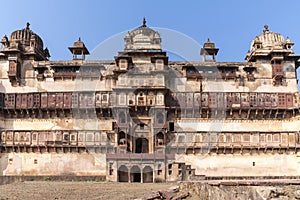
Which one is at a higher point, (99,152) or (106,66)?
(106,66)

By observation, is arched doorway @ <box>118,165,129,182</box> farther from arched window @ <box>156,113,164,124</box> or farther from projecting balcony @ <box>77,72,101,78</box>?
projecting balcony @ <box>77,72,101,78</box>

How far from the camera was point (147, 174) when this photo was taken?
39.6m

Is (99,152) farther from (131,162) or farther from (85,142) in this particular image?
(131,162)

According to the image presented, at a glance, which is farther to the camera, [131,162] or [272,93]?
[272,93]

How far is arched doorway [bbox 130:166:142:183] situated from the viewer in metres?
38.9

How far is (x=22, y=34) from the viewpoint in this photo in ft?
168

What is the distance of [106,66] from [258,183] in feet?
130

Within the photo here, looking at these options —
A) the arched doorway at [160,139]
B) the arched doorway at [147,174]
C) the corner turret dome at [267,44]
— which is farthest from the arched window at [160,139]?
the corner turret dome at [267,44]

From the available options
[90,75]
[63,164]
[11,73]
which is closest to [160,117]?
[90,75]

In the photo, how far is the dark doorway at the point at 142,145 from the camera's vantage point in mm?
43812

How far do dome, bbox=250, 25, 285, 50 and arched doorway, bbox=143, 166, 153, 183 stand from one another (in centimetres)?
2257

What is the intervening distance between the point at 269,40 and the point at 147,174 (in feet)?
80.4

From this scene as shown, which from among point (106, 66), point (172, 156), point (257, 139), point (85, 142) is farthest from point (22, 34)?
point (257, 139)

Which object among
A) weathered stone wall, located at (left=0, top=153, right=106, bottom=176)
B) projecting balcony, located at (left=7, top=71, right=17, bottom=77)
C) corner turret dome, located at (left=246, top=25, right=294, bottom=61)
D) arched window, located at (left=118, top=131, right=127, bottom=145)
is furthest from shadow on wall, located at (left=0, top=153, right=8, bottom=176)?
corner turret dome, located at (left=246, top=25, right=294, bottom=61)
